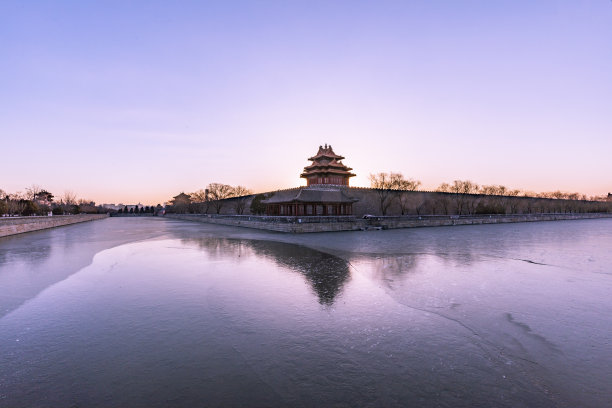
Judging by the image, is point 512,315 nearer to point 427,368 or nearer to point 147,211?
point 427,368

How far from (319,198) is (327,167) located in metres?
16.5

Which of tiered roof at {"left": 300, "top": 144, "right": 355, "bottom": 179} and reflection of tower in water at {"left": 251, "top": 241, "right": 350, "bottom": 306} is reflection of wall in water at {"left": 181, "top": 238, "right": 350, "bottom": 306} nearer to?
reflection of tower in water at {"left": 251, "top": 241, "right": 350, "bottom": 306}

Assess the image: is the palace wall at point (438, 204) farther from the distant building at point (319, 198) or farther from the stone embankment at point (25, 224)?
the stone embankment at point (25, 224)

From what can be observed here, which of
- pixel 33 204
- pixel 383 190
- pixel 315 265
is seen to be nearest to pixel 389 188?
pixel 383 190

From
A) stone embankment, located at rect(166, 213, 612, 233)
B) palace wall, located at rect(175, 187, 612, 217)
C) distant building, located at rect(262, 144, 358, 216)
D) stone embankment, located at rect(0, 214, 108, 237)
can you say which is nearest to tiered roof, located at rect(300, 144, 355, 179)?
distant building, located at rect(262, 144, 358, 216)

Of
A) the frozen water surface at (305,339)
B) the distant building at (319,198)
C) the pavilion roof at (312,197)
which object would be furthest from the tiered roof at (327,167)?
the frozen water surface at (305,339)

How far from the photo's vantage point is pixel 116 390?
4.21 metres

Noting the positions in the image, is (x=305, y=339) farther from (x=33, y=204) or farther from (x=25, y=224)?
(x=33, y=204)

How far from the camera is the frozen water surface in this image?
4.17 meters

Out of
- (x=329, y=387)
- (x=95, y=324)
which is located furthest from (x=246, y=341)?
(x=95, y=324)

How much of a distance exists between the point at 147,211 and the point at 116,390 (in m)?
147

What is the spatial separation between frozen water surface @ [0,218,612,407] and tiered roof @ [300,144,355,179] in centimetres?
4642

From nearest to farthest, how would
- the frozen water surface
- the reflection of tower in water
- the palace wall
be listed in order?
the frozen water surface → the reflection of tower in water → the palace wall

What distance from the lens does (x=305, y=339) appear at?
5930 mm
